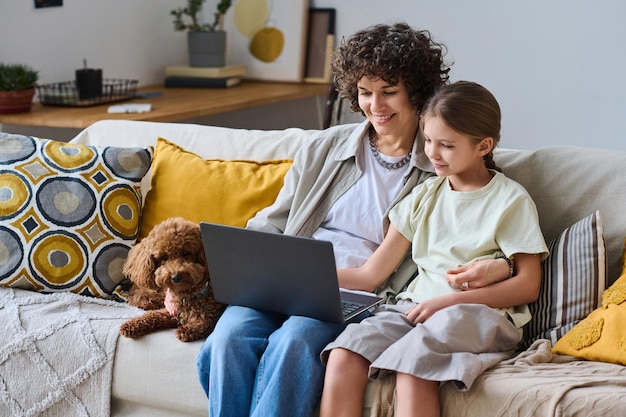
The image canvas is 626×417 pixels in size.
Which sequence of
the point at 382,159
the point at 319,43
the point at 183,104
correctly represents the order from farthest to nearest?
the point at 319,43
the point at 183,104
the point at 382,159

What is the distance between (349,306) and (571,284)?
49 centimetres

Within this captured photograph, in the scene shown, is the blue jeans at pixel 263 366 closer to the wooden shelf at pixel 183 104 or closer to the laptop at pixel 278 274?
the laptop at pixel 278 274

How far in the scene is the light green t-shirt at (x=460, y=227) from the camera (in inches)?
75.7

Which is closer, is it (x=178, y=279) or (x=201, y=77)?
(x=178, y=279)

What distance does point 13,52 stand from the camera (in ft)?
11.1

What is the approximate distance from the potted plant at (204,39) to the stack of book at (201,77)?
0.05 metres

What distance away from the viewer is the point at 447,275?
1.93m

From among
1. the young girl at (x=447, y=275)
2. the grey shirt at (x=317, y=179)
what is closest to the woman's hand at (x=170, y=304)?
the grey shirt at (x=317, y=179)

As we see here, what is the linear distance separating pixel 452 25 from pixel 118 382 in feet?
8.14

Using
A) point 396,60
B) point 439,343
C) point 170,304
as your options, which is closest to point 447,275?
point 439,343

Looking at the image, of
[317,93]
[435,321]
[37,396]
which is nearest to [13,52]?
[317,93]

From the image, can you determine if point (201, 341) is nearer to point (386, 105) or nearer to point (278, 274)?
point (278, 274)

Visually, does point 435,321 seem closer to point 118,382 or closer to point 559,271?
point 559,271

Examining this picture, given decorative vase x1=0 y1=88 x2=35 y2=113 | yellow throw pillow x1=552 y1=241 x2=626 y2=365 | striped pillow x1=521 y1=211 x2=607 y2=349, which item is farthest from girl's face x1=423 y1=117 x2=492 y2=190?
decorative vase x1=0 y1=88 x2=35 y2=113
